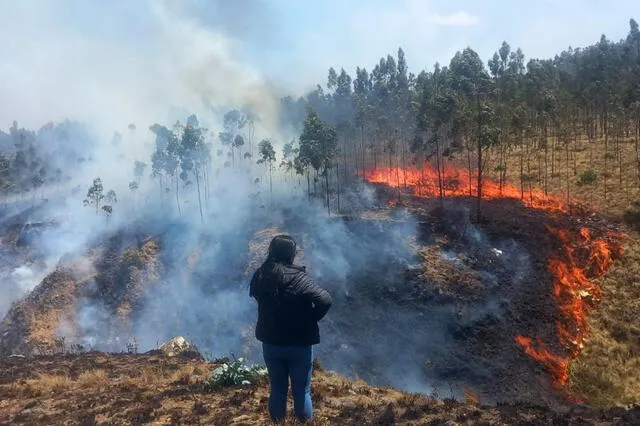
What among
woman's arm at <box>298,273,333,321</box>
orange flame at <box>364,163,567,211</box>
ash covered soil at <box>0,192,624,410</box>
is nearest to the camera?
woman's arm at <box>298,273,333,321</box>

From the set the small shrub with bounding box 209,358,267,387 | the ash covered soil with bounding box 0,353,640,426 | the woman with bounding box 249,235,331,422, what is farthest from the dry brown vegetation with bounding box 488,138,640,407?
the woman with bounding box 249,235,331,422

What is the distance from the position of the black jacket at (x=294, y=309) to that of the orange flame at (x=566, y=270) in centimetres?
2491

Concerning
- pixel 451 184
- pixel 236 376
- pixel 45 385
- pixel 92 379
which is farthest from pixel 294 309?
pixel 451 184

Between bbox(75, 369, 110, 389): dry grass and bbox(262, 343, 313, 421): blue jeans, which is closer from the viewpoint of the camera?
bbox(262, 343, 313, 421): blue jeans

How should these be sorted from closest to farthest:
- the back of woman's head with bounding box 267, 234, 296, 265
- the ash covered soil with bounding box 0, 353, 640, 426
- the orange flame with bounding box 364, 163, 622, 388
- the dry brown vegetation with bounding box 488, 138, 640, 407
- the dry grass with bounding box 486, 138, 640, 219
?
1. the back of woman's head with bounding box 267, 234, 296, 265
2. the ash covered soil with bounding box 0, 353, 640, 426
3. the dry brown vegetation with bounding box 488, 138, 640, 407
4. the orange flame with bounding box 364, 163, 622, 388
5. the dry grass with bounding box 486, 138, 640, 219

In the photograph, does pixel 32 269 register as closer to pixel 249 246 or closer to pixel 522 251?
pixel 249 246

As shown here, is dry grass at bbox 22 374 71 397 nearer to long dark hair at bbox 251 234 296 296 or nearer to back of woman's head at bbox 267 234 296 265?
long dark hair at bbox 251 234 296 296

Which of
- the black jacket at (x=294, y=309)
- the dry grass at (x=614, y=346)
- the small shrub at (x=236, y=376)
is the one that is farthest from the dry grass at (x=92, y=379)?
the dry grass at (x=614, y=346)

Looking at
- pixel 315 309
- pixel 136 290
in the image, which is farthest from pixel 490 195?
pixel 315 309

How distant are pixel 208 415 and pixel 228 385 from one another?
193 centimetres

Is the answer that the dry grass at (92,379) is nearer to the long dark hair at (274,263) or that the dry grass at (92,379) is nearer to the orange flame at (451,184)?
the long dark hair at (274,263)

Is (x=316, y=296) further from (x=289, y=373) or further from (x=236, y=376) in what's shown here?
(x=236, y=376)

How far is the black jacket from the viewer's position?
545cm

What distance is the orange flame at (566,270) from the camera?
28125 mm
